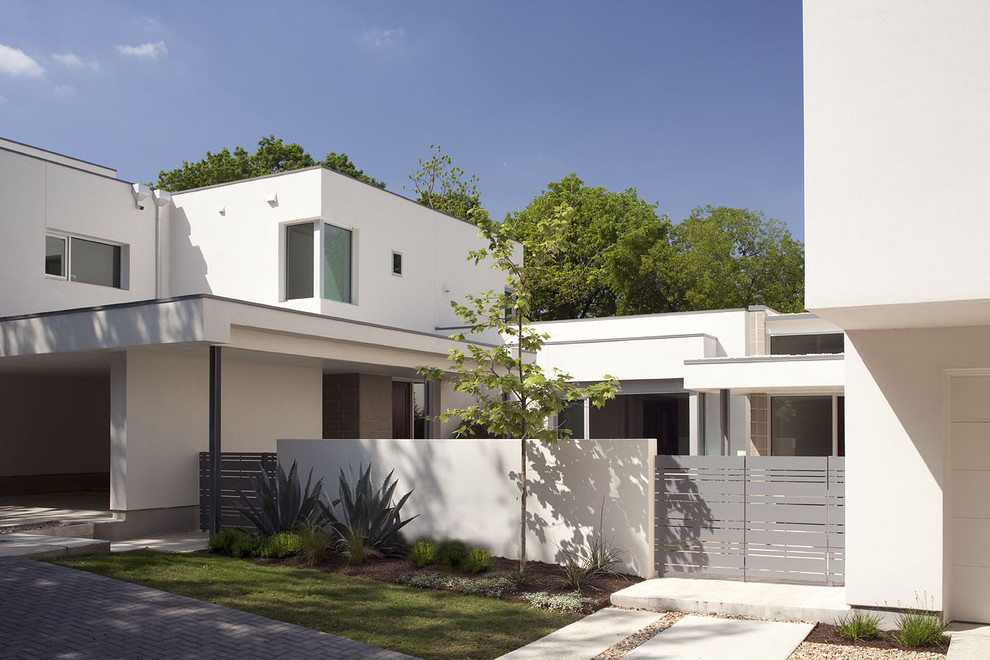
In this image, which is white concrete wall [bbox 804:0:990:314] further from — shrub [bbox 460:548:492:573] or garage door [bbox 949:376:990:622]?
shrub [bbox 460:548:492:573]

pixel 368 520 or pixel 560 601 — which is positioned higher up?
pixel 368 520

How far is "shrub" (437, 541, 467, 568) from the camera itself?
10841 millimetres

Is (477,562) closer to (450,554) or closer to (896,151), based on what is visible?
(450,554)

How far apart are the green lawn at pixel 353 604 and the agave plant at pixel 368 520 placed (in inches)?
37.0

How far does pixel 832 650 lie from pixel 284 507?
7.51 m

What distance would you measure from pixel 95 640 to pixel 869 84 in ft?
25.5

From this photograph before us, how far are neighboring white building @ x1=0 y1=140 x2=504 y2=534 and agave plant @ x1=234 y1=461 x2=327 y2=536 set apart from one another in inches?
71.2

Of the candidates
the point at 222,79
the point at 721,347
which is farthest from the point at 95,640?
the point at 222,79

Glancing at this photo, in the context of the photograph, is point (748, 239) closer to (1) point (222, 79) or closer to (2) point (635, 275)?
(2) point (635, 275)

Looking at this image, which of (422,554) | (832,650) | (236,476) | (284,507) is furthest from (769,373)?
(832,650)

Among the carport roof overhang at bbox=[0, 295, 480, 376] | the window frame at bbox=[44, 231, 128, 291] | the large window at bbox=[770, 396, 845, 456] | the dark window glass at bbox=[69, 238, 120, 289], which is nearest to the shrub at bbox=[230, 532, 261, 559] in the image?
the carport roof overhang at bbox=[0, 295, 480, 376]

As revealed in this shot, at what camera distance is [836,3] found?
6.93 meters

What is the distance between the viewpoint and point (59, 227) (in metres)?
17.5

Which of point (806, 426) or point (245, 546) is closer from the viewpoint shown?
point (245, 546)
